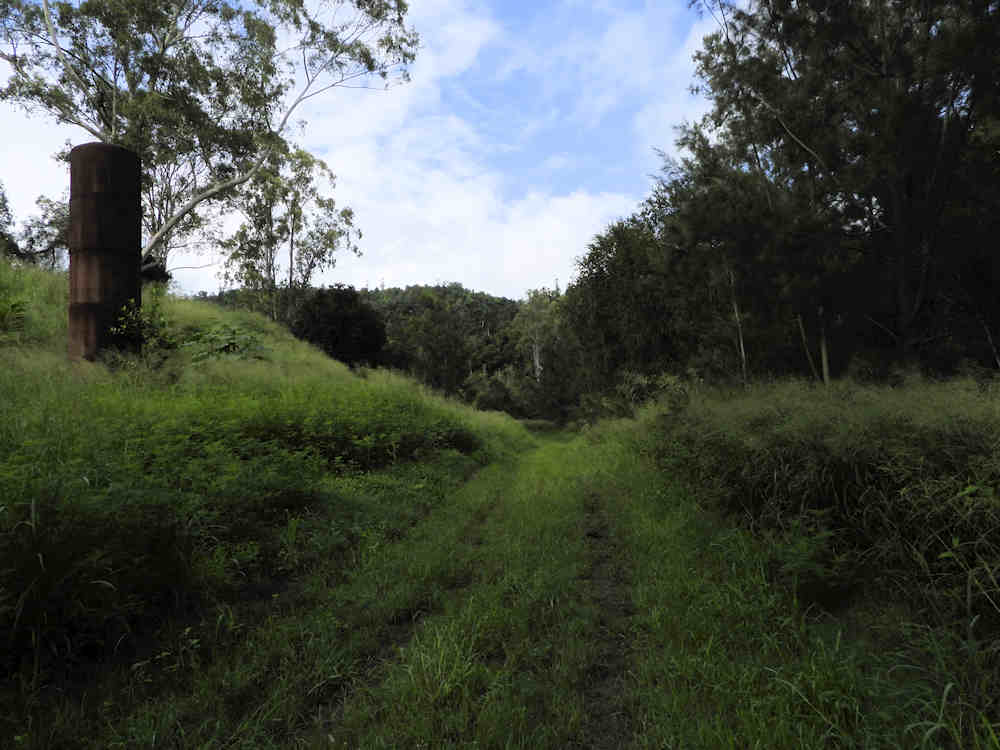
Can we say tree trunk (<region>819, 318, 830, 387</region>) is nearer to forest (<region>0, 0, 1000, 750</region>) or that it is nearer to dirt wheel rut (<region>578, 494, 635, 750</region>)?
forest (<region>0, 0, 1000, 750</region>)

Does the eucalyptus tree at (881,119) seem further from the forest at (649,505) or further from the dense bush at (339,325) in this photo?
the dense bush at (339,325)

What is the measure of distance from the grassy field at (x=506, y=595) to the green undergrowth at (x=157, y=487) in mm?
22

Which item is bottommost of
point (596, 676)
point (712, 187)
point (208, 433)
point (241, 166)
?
point (596, 676)

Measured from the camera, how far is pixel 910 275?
746 cm

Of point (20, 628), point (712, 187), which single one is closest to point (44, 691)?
point (20, 628)

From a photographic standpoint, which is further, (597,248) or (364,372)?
(597,248)

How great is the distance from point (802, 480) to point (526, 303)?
49.5 m

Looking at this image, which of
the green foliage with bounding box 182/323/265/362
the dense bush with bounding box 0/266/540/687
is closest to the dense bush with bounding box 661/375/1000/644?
the dense bush with bounding box 0/266/540/687

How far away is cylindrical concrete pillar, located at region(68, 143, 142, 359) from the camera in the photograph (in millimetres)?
9344

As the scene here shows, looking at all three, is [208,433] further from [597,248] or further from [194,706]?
[597,248]

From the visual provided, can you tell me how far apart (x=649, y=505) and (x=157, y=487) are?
17.8ft

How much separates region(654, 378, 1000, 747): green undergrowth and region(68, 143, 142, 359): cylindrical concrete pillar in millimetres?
11673

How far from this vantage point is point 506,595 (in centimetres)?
357

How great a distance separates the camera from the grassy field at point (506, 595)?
2.17 metres
